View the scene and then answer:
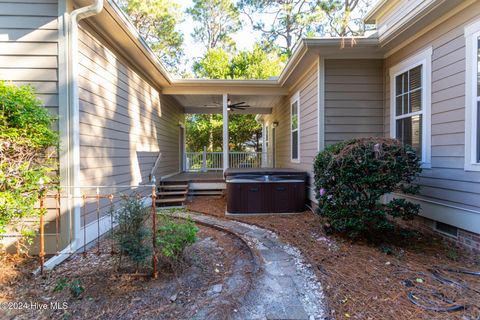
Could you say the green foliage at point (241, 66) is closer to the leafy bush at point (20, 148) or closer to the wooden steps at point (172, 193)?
the wooden steps at point (172, 193)

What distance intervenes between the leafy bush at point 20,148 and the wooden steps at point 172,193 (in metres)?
3.28

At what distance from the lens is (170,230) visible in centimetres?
283

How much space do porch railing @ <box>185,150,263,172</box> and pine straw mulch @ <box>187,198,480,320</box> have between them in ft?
22.2

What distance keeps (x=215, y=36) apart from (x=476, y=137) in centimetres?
1766

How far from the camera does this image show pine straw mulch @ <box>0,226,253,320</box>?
6.92 ft

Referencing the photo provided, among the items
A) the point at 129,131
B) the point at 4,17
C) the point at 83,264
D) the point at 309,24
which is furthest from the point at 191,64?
the point at 83,264

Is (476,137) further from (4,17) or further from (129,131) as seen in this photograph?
(4,17)

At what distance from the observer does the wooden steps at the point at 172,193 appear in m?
6.22

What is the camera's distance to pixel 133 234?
254 cm

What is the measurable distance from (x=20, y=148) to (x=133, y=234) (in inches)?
60.7

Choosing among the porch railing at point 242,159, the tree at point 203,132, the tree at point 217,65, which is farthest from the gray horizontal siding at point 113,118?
the tree at point 203,132

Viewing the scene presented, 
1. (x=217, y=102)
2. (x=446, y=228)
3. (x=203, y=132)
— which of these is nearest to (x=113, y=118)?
(x=217, y=102)

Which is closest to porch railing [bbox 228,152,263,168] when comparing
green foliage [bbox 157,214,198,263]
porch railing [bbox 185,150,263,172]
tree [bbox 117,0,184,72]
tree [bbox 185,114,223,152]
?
porch railing [bbox 185,150,263,172]

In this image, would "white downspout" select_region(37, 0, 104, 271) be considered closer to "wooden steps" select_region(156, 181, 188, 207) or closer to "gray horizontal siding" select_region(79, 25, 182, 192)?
"gray horizontal siding" select_region(79, 25, 182, 192)
